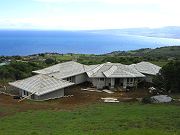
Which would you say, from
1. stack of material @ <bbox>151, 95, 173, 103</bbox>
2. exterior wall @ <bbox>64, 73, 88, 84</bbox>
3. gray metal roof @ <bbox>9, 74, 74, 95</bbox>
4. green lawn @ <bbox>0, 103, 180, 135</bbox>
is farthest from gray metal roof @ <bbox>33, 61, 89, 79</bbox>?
green lawn @ <bbox>0, 103, 180, 135</bbox>

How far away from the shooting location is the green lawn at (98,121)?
19.6 m

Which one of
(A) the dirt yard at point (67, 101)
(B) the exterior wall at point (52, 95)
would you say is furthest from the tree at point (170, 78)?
(B) the exterior wall at point (52, 95)

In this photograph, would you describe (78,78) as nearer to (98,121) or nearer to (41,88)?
(41,88)

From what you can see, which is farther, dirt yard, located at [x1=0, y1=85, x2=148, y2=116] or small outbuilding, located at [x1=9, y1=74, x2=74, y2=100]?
small outbuilding, located at [x1=9, y1=74, x2=74, y2=100]

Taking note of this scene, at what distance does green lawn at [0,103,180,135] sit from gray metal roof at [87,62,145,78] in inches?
526

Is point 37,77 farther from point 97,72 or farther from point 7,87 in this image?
point 97,72

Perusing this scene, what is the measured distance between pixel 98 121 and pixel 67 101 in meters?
11.8

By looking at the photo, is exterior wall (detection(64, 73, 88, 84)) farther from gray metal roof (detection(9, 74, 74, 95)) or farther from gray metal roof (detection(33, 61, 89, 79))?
gray metal roof (detection(9, 74, 74, 95))

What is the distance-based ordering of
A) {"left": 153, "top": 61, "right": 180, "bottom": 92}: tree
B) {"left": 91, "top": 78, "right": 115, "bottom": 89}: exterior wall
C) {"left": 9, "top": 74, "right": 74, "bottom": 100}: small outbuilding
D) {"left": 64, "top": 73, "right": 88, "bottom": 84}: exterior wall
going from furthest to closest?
{"left": 64, "top": 73, "right": 88, "bottom": 84}: exterior wall < {"left": 91, "top": 78, "right": 115, "bottom": 89}: exterior wall < {"left": 153, "top": 61, "right": 180, "bottom": 92}: tree < {"left": 9, "top": 74, "right": 74, "bottom": 100}: small outbuilding

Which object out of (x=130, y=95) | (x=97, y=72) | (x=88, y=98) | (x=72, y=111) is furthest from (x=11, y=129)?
(x=97, y=72)

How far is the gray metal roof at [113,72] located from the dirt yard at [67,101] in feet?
8.70

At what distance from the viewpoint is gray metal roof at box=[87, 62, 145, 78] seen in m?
42.9

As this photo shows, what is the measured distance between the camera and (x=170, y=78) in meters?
39.5

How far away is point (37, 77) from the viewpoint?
3759 cm
